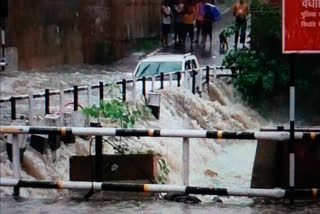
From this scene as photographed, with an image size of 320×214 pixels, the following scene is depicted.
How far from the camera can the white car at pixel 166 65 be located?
13250mm

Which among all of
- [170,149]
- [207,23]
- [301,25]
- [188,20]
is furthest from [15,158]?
[207,23]

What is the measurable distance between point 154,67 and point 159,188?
5.25 meters

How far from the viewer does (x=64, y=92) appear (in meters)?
13.0

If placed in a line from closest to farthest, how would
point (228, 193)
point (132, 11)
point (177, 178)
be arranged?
point (228, 193) → point (177, 178) → point (132, 11)

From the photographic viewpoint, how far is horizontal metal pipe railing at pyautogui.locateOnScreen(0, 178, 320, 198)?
27.7ft

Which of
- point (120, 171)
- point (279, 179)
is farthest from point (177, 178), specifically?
point (279, 179)

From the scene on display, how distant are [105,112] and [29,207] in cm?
386

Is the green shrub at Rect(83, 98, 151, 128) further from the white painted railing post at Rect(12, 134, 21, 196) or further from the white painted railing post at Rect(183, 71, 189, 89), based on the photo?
the white painted railing post at Rect(12, 134, 21, 196)

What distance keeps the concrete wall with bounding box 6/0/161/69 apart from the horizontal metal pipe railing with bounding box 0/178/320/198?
424 cm

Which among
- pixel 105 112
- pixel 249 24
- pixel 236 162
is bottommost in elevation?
pixel 236 162

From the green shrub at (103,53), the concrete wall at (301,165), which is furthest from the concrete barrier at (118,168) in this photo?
the green shrub at (103,53)

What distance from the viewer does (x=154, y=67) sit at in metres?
13.6

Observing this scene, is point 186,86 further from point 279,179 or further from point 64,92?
point 279,179

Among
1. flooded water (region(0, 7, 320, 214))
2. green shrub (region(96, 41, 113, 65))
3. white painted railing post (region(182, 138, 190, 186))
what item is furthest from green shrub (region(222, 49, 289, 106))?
white painted railing post (region(182, 138, 190, 186))
